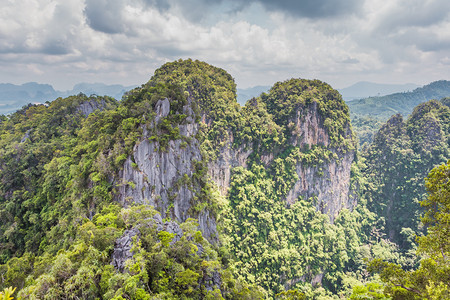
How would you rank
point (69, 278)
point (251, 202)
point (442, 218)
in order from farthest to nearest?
point (251, 202), point (69, 278), point (442, 218)

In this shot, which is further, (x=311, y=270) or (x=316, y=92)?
(x=316, y=92)

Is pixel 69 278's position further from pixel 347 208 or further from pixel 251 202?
pixel 347 208

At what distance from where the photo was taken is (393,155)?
59156mm

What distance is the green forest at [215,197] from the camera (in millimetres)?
11047

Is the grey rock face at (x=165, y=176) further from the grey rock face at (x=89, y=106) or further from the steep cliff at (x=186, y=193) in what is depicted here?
the grey rock face at (x=89, y=106)

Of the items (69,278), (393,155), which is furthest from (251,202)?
(393,155)

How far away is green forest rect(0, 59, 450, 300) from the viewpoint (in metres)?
11.0

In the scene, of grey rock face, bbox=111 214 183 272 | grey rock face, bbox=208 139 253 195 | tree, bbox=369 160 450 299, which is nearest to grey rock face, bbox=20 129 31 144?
grey rock face, bbox=208 139 253 195

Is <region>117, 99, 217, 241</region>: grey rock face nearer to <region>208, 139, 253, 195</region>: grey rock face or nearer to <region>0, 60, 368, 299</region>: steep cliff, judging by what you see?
<region>0, 60, 368, 299</region>: steep cliff

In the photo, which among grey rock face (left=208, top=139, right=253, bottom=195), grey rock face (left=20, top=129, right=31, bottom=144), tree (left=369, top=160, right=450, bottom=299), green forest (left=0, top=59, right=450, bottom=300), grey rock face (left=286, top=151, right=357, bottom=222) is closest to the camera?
tree (left=369, top=160, right=450, bottom=299)

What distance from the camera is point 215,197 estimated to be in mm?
34438

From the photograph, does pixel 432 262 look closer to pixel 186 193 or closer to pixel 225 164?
pixel 186 193

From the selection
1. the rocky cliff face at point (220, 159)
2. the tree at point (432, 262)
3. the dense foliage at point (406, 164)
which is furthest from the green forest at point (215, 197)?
the dense foliage at point (406, 164)

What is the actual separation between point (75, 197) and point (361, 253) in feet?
162
